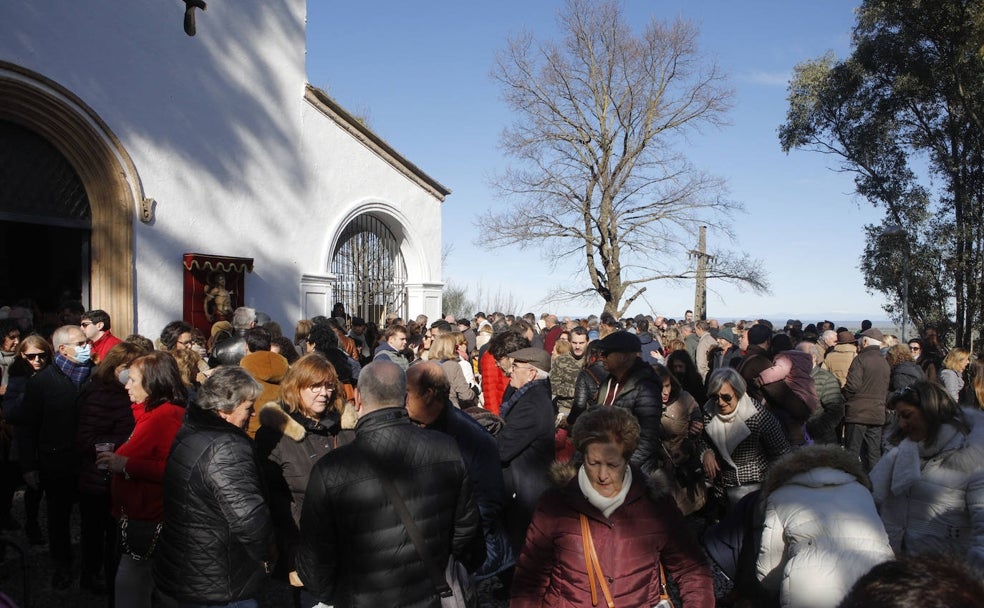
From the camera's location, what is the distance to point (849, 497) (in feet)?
9.04

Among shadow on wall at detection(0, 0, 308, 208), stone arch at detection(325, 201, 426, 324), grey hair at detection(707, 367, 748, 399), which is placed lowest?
grey hair at detection(707, 367, 748, 399)

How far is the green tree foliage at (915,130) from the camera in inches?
724

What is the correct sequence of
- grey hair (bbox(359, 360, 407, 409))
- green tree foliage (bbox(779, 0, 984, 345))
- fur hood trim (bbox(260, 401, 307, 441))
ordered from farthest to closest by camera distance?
green tree foliage (bbox(779, 0, 984, 345)) < fur hood trim (bbox(260, 401, 307, 441)) < grey hair (bbox(359, 360, 407, 409))

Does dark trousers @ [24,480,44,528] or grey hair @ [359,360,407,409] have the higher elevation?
grey hair @ [359,360,407,409]

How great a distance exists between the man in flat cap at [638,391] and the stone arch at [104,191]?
6.83m

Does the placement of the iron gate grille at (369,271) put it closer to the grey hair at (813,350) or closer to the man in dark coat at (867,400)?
the grey hair at (813,350)

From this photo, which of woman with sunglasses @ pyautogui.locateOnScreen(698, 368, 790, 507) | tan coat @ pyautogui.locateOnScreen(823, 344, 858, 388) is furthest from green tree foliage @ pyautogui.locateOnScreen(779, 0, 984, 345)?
woman with sunglasses @ pyautogui.locateOnScreen(698, 368, 790, 507)

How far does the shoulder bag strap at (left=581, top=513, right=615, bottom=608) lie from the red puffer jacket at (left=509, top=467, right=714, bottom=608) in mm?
16

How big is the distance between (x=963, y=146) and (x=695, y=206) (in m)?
7.36

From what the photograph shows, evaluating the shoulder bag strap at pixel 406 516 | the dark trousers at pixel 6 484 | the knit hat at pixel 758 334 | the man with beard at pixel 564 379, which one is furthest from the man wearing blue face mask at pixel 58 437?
the knit hat at pixel 758 334

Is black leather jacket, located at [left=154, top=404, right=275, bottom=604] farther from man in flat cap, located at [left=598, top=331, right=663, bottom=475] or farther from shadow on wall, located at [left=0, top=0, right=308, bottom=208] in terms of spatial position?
shadow on wall, located at [left=0, top=0, right=308, bottom=208]

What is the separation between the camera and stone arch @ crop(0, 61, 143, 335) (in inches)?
351

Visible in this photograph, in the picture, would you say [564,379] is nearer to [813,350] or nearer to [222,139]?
[813,350]

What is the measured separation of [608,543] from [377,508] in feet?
2.90
